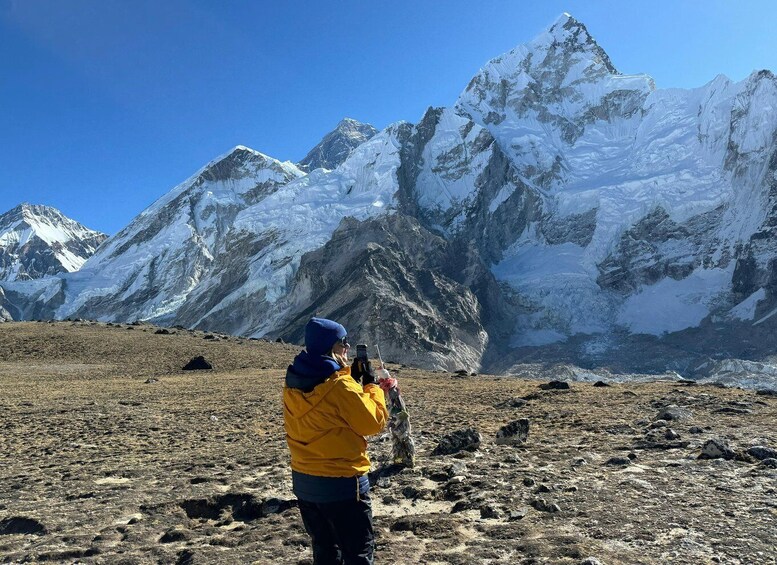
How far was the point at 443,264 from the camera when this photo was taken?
142m

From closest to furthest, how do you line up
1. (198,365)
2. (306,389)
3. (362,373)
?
(306,389)
(362,373)
(198,365)

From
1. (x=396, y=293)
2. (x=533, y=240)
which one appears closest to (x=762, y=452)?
(x=396, y=293)

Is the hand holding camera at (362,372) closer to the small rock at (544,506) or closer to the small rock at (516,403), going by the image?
the small rock at (544,506)

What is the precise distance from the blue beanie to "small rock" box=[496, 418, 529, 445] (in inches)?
274

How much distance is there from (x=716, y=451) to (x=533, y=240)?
15978 centimetres

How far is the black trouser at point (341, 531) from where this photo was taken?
4766mm

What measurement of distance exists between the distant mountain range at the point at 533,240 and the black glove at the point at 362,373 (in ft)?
298

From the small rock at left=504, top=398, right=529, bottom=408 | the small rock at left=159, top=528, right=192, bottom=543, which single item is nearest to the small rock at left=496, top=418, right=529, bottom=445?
the small rock at left=504, top=398, right=529, bottom=408

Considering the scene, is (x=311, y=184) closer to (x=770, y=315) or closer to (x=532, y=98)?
(x=532, y=98)

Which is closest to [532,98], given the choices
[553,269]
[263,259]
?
[553,269]

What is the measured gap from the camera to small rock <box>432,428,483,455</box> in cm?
1020

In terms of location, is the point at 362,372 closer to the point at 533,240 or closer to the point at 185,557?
the point at 185,557

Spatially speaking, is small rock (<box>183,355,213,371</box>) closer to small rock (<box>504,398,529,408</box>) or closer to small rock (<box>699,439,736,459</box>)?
small rock (<box>504,398,529,408</box>)

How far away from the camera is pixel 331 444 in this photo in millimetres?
4723
